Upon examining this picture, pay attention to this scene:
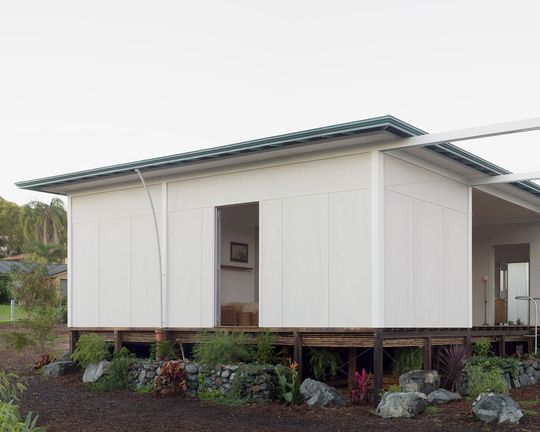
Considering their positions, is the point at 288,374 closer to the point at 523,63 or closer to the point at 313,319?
the point at 313,319

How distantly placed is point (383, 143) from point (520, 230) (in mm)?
8375

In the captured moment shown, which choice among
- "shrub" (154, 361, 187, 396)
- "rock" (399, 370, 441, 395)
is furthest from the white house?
"shrub" (154, 361, 187, 396)

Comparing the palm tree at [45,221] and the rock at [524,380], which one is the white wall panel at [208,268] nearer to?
the rock at [524,380]

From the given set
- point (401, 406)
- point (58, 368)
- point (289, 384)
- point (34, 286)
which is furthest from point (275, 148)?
point (34, 286)

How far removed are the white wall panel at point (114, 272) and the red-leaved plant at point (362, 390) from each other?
5054 millimetres

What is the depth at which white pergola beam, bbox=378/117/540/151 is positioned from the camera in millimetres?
9992


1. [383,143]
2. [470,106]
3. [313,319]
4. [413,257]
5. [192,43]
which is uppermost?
[192,43]

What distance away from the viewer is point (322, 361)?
12.1 metres

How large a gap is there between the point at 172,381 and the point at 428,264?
450cm

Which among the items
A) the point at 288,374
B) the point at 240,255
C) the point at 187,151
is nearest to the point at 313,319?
the point at 288,374

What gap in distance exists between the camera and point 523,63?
47.7 ft

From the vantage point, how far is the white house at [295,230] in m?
11.4

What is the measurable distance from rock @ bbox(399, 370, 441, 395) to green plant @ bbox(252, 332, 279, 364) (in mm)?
2012

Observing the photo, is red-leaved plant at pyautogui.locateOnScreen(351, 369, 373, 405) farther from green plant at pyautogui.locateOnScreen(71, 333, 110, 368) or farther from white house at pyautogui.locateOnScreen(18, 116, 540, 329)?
green plant at pyautogui.locateOnScreen(71, 333, 110, 368)
